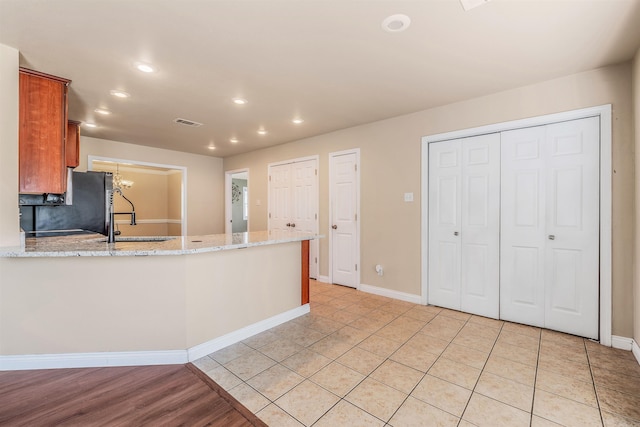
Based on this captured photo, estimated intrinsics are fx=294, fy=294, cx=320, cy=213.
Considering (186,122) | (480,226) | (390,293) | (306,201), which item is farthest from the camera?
(306,201)

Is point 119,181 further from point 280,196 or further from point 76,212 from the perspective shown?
point 280,196

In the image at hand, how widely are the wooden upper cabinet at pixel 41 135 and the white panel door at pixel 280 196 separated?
3.18m

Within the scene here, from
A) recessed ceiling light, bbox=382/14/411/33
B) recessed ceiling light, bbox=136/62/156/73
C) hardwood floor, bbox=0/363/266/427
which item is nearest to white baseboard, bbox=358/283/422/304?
hardwood floor, bbox=0/363/266/427

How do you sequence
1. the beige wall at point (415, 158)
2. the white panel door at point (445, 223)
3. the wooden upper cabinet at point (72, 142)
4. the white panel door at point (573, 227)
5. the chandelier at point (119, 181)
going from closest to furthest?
the beige wall at point (415, 158), the white panel door at point (573, 227), the white panel door at point (445, 223), the wooden upper cabinet at point (72, 142), the chandelier at point (119, 181)

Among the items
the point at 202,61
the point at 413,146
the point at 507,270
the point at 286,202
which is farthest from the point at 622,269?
the point at 286,202

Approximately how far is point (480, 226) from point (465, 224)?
156 mm

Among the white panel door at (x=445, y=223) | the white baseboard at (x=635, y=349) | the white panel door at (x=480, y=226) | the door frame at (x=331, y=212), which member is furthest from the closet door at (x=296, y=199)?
the white baseboard at (x=635, y=349)

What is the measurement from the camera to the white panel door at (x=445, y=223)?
3.46 metres

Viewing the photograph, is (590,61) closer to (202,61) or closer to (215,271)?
(202,61)

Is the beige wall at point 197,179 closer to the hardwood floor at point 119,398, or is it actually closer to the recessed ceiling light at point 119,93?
the recessed ceiling light at point 119,93

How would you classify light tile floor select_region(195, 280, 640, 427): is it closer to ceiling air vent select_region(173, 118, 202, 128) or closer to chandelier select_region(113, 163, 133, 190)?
ceiling air vent select_region(173, 118, 202, 128)

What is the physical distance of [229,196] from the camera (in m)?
6.68

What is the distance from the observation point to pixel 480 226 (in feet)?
10.8

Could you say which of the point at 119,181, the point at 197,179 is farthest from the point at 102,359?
the point at 119,181
